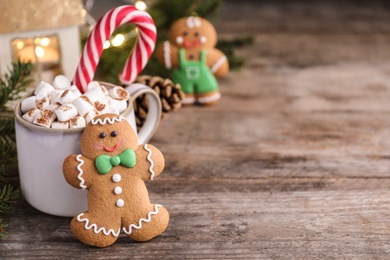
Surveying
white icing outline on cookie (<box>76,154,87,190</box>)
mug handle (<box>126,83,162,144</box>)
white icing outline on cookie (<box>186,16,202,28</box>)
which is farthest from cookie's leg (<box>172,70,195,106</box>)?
white icing outline on cookie (<box>76,154,87,190</box>)

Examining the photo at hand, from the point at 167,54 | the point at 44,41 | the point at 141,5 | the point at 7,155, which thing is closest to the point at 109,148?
the point at 7,155

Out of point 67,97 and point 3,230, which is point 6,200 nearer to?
point 3,230

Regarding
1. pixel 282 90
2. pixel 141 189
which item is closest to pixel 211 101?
pixel 282 90

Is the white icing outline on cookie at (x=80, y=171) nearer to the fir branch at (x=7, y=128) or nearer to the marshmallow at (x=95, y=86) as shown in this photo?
the marshmallow at (x=95, y=86)

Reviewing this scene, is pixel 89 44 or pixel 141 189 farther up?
pixel 89 44

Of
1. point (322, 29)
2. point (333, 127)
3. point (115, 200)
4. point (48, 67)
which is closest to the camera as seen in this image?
point (115, 200)

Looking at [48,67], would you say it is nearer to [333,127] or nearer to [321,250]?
[333,127]
